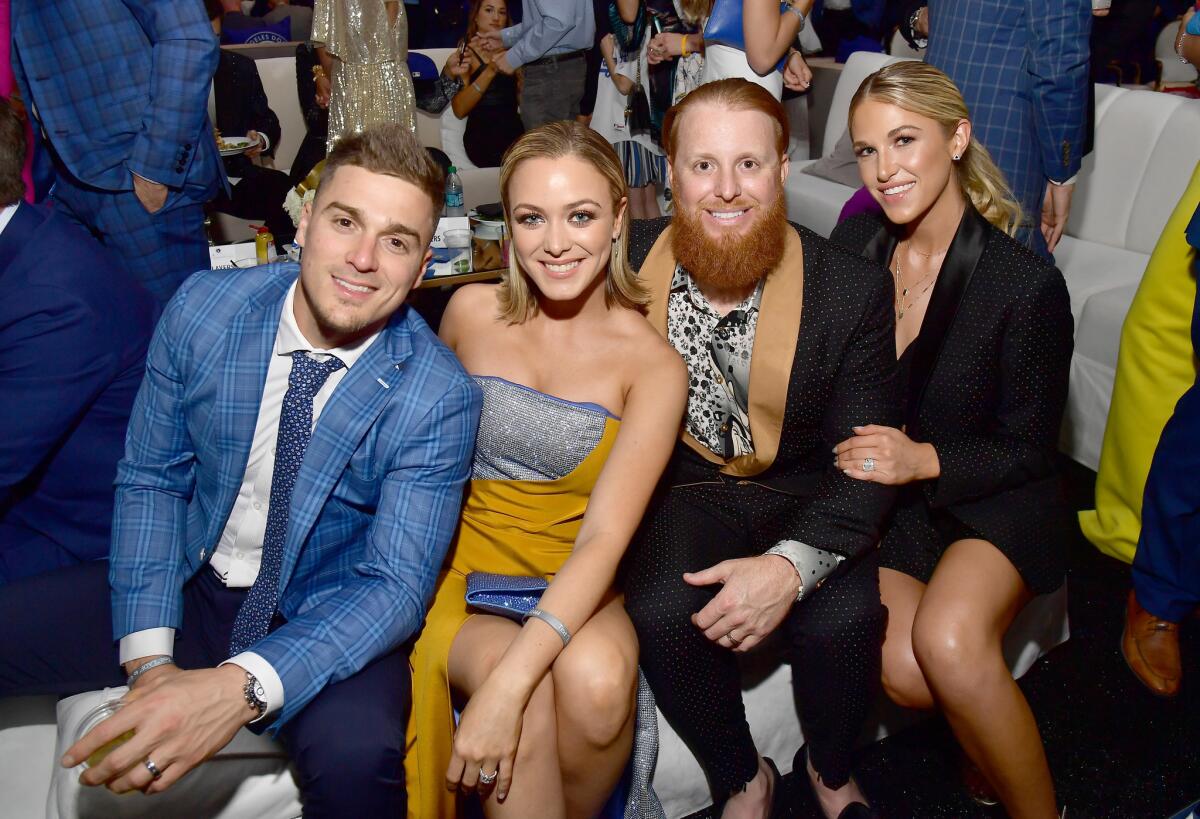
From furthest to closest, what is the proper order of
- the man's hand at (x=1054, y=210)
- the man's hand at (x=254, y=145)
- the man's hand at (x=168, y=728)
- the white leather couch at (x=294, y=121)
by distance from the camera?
the white leather couch at (x=294, y=121) → the man's hand at (x=254, y=145) → the man's hand at (x=1054, y=210) → the man's hand at (x=168, y=728)

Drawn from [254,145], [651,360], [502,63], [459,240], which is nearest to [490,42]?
[502,63]

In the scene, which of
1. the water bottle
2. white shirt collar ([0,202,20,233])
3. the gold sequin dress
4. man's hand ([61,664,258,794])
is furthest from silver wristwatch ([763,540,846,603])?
the gold sequin dress

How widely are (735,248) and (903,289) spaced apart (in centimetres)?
46

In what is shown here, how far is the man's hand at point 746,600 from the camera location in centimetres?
166

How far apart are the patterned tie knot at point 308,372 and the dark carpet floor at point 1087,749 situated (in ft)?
3.65

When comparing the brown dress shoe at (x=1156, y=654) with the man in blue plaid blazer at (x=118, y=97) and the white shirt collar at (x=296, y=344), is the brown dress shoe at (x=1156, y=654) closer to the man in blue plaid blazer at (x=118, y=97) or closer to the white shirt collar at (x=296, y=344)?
the white shirt collar at (x=296, y=344)

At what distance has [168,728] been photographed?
1336 millimetres

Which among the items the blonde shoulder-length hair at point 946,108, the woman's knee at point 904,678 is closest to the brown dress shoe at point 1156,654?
the woman's knee at point 904,678

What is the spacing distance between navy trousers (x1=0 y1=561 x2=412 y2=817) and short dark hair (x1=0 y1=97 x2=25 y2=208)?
26.5 inches

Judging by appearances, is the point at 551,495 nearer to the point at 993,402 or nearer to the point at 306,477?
the point at 306,477

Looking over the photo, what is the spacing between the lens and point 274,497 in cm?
161

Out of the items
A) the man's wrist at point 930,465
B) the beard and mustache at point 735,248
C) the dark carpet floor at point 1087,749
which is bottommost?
the dark carpet floor at point 1087,749

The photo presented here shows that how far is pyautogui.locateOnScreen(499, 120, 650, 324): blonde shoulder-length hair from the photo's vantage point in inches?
65.9

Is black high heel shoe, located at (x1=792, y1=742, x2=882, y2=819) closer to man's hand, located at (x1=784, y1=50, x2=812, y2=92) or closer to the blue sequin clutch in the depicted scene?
the blue sequin clutch
